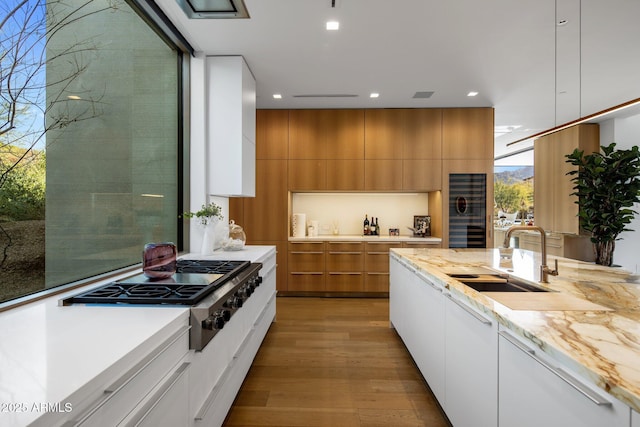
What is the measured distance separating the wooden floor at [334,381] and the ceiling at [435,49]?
111 inches

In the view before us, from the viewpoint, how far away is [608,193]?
167 inches

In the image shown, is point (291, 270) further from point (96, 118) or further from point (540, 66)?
point (540, 66)

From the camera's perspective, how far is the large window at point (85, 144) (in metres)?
1.48

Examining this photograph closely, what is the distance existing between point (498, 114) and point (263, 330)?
16.0 ft

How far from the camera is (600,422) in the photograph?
0.81 m

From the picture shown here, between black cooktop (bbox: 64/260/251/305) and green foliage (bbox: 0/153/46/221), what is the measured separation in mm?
450

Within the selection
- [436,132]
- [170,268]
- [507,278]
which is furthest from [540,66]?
[170,268]

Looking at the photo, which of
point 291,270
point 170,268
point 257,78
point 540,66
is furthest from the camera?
point 291,270

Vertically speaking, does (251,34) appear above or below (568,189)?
above

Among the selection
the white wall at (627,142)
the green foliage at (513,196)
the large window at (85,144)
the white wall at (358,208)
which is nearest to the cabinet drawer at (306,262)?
the white wall at (358,208)

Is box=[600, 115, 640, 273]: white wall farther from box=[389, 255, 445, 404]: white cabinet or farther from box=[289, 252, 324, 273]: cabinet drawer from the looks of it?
box=[289, 252, 324, 273]: cabinet drawer

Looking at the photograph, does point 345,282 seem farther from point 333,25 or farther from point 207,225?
point 333,25

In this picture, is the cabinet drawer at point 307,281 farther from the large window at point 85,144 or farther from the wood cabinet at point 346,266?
the large window at point 85,144

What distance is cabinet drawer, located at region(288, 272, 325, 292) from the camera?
15.8ft
